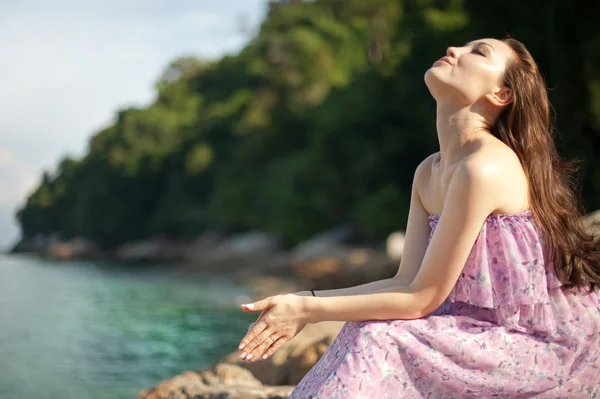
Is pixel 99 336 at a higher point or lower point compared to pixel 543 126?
lower

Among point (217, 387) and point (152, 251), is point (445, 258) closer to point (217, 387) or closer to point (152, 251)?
point (217, 387)

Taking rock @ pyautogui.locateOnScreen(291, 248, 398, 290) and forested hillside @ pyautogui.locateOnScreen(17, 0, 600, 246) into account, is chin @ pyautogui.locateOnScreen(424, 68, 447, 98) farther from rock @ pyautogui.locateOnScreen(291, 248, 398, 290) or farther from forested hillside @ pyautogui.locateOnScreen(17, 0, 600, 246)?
rock @ pyautogui.locateOnScreen(291, 248, 398, 290)

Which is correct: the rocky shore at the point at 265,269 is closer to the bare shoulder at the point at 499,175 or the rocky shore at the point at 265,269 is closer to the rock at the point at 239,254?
the rock at the point at 239,254

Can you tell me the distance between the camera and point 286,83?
1447 inches

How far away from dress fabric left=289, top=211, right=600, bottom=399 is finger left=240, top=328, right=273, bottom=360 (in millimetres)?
196

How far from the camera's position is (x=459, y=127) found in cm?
281

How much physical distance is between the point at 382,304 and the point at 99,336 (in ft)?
44.6

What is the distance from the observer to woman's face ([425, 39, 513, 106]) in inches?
109

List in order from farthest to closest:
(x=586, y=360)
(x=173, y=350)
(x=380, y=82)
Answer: (x=380, y=82) < (x=173, y=350) < (x=586, y=360)

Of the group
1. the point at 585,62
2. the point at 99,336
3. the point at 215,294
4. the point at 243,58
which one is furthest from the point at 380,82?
the point at 243,58

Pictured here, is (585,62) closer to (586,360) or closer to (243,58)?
(586,360)

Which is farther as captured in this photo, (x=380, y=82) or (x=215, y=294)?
(x=380, y=82)

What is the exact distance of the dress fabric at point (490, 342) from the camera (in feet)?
8.24

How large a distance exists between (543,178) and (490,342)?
0.60 m
